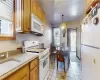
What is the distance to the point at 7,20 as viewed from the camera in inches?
78.4

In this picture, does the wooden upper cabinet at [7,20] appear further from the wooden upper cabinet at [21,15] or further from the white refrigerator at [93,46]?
the white refrigerator at [93,46]

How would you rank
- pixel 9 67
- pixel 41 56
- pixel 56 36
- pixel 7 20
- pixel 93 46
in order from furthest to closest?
1. pixel 56 36
2. pixel 41 56
3. pixel 7 20
4. pixel 93 46
5. pixel 9 67

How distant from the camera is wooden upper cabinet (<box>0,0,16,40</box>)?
1.84m

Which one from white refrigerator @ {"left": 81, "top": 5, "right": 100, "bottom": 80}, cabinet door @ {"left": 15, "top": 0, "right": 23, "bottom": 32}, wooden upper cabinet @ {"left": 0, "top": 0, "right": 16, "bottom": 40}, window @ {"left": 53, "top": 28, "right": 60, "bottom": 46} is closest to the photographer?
white refrigerator @ {"left": 81, "top": 5, "right": 100, "bottom": 80}

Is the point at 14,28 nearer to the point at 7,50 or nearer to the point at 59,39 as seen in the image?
the point at 7,50

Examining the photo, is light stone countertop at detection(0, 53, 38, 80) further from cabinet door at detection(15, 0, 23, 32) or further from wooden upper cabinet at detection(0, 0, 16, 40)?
cabinet door at detection(15, 0, 23, 32)

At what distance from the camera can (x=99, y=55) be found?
1176 millimetres

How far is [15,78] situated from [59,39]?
22.5ft

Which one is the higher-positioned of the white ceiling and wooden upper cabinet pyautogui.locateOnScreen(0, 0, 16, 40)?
the white ceiling

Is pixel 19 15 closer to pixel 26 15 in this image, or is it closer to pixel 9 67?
pixel 26 15

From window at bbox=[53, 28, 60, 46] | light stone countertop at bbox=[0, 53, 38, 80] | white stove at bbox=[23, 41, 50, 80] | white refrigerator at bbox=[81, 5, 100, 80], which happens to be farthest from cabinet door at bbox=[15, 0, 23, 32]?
window at bbox=[53, 28, 60, 46]

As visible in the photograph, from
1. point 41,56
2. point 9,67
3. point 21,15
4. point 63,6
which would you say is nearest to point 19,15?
point 21,15

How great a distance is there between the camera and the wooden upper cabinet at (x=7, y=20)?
1.84m

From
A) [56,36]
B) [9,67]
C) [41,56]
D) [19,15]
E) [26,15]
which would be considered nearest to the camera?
[9,67]
